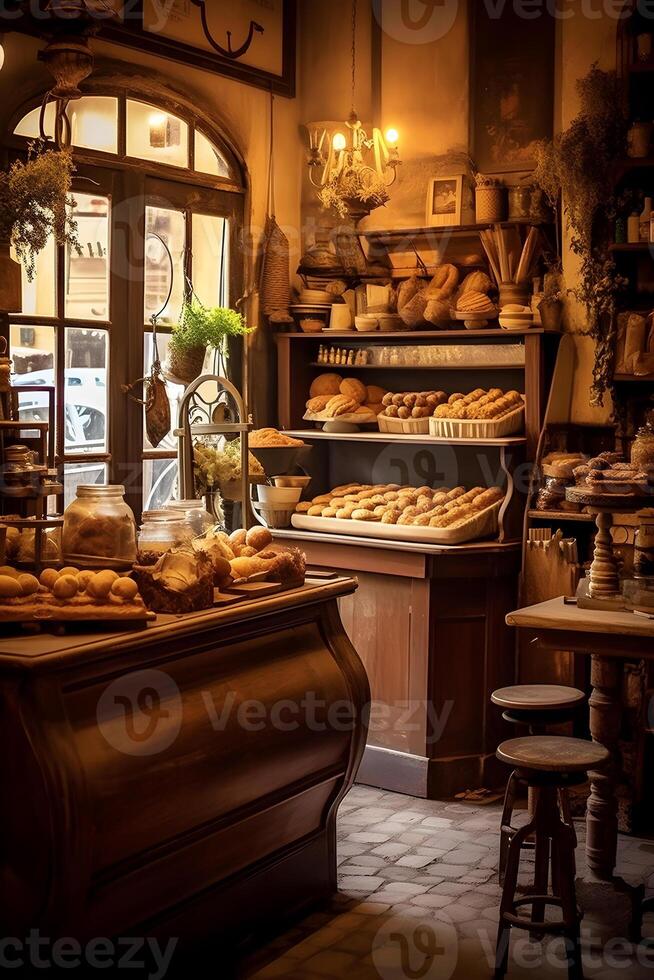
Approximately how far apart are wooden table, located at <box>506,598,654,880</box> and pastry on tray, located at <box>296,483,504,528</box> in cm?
128

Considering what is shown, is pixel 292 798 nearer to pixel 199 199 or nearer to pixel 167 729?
pixel 167 729

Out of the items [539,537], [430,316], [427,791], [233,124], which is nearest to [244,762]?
[427,791]

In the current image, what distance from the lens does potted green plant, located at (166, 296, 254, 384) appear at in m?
5.54

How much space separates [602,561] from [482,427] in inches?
57.4

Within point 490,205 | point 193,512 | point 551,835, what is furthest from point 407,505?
point 551,835

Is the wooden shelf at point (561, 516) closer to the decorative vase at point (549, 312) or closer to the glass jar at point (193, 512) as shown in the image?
the decorative vase at point (549, 312)

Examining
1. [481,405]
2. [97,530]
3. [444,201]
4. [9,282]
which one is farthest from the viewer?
[444,201]

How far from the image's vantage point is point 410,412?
231 inches

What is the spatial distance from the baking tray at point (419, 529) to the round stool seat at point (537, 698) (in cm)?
126

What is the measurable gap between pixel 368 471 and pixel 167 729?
3344 mm

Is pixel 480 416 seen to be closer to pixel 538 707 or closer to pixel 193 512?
pixel 538 707

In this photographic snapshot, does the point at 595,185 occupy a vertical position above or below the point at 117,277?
above

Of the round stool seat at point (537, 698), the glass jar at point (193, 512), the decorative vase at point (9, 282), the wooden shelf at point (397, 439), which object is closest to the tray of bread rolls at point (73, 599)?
the glass jar at point (193, 512)

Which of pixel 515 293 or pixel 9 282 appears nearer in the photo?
pixel 9 282
